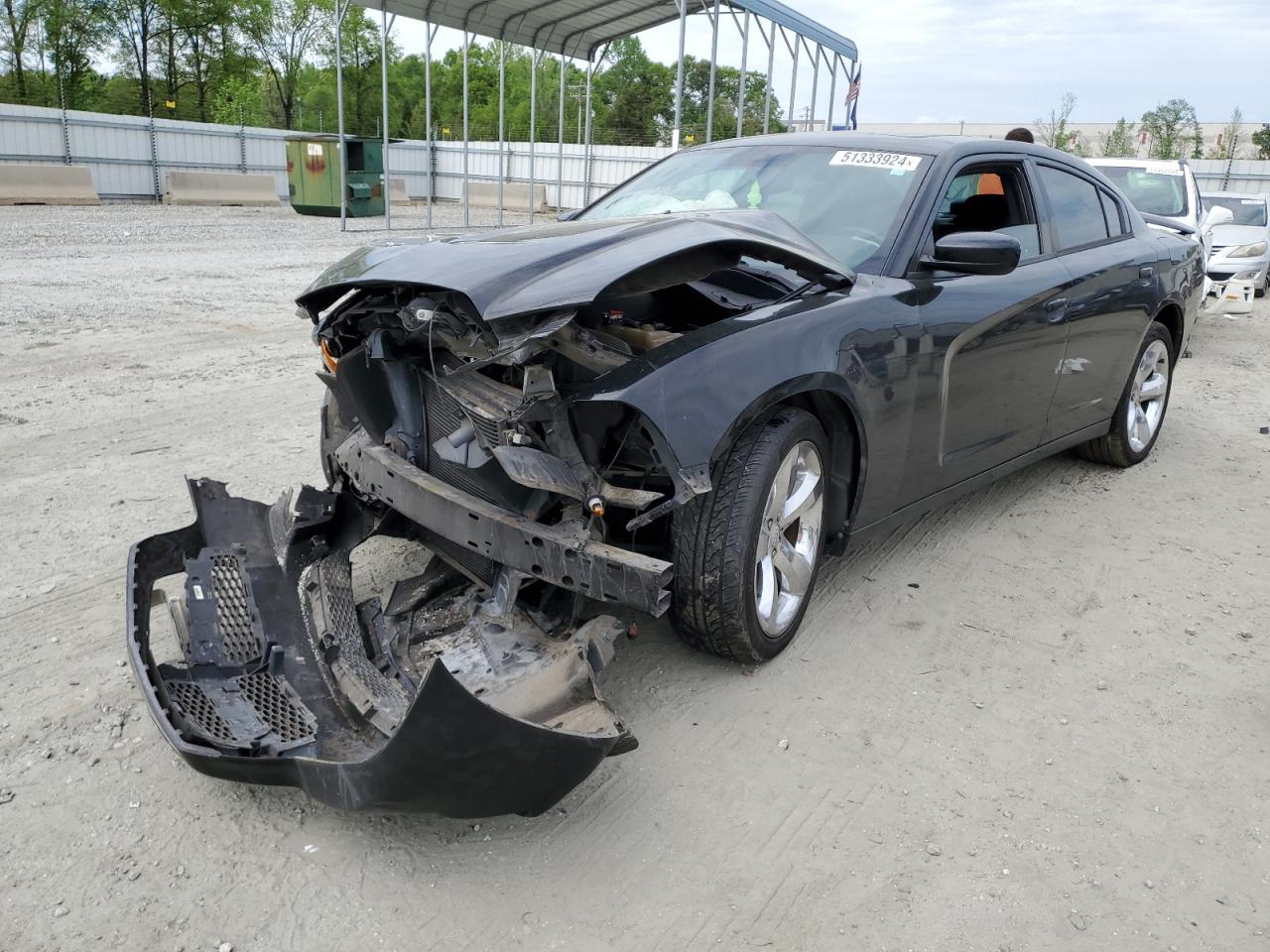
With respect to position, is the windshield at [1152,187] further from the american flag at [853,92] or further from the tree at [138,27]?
the tree at [138,27]

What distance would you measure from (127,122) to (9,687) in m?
25.7

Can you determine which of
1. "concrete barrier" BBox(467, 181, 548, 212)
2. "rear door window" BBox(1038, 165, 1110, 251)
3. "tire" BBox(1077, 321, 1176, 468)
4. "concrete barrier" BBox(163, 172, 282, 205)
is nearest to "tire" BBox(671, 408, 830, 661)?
"rear door window" BBox(1038, 165, 1110, 251)

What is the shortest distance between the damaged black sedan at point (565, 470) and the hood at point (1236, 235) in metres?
10.9

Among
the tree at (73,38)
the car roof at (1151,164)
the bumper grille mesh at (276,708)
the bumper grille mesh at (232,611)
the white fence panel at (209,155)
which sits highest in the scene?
the tree at (73,38)

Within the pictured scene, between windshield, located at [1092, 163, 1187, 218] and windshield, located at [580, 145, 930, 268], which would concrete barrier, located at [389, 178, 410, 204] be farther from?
windshield, located at [580, 145, 930, 268]

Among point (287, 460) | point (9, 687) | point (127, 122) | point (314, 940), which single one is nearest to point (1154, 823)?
point (314, 940)

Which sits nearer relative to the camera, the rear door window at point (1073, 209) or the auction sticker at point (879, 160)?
the auction sticker at point (879, 160)

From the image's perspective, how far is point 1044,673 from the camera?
3361 mm

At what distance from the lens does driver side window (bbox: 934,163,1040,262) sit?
4.00 meters

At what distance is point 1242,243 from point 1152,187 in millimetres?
3110

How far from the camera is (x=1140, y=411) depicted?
221 inches

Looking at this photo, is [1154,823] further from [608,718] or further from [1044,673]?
[608,718]

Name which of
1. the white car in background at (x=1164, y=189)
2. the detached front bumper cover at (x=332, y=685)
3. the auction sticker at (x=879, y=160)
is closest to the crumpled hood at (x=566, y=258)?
the auction sticker at (x=879, y=160)

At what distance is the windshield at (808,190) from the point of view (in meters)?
3.70
